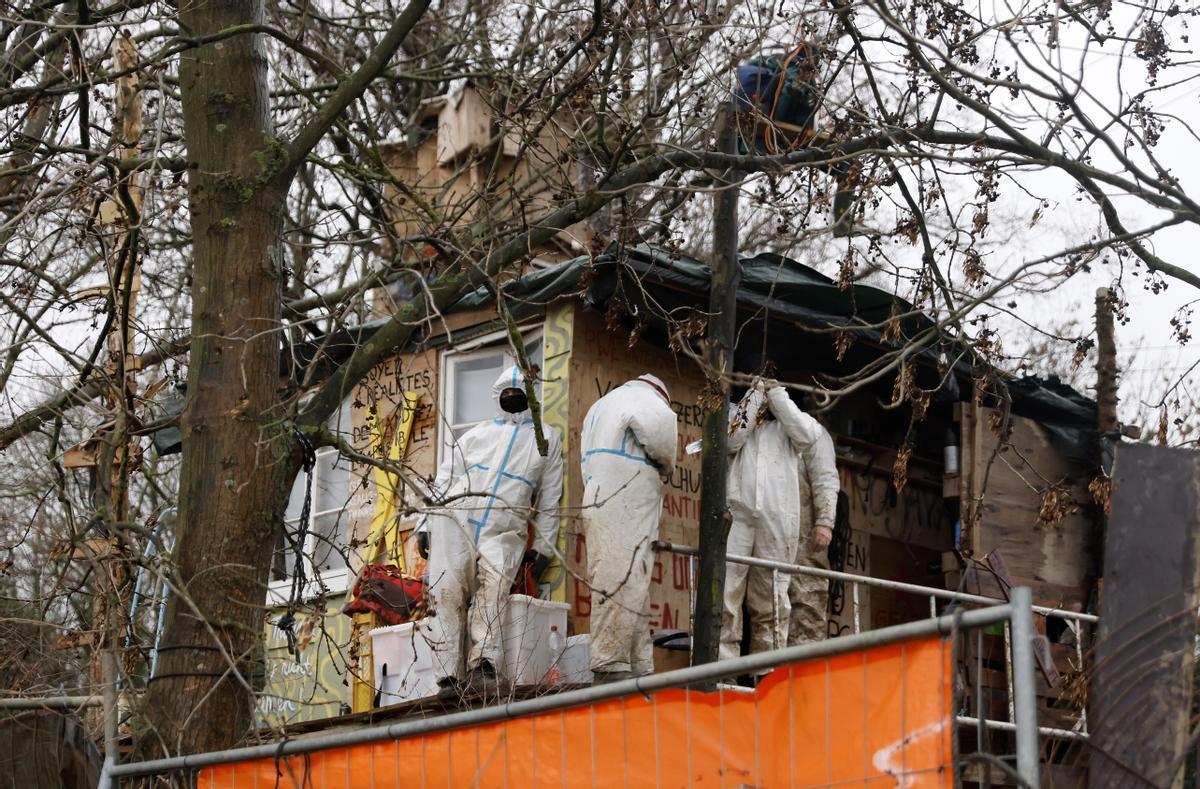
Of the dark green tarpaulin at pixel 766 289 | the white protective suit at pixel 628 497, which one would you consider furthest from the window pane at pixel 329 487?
the white protective suit at pixel 628 497

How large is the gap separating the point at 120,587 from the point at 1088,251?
5.69m

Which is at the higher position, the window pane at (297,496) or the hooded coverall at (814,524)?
the window pane at (297,496)

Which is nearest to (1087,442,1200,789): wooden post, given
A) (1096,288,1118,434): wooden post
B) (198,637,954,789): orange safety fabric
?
(198,637,954,789): orange safety fabric

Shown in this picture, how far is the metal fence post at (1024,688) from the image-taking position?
3.98m

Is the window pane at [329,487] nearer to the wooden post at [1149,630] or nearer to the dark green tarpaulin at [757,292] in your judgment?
the dark green tarpaulin at [757,292]

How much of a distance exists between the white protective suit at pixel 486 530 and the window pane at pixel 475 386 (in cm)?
183

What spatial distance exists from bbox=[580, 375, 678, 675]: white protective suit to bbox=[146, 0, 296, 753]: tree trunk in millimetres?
2292

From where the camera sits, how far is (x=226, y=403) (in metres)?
8.05

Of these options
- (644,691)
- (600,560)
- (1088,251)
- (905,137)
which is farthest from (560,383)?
(644,691)

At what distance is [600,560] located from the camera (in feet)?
31.6

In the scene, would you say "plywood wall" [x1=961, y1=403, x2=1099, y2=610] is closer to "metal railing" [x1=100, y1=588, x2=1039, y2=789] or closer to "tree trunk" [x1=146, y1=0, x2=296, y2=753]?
"tree trunk" [x1=146, y1=0, x2=296, y2=753]

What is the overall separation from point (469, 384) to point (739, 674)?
7915mm

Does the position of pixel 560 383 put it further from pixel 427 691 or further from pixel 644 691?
pixel 644 691

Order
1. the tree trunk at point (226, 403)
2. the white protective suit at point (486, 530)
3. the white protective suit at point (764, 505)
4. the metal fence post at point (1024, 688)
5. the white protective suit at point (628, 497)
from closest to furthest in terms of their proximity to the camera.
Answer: the metal fence post at point (1024, 688)
the tree trunk at point (226, 403)
the white protective suit at point (628, 497)
the white protective suit at point (486, 530)
the white protective suit at point (764, 505)
